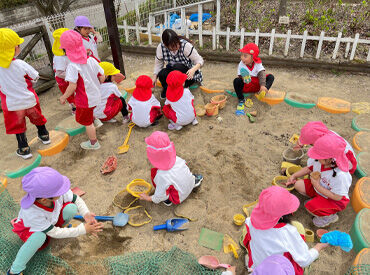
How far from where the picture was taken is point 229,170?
3596mm

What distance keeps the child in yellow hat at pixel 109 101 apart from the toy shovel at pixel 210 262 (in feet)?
8.85

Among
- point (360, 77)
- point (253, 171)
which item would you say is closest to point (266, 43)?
point (360, 77)

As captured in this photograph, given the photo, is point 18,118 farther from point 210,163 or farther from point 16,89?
point 210,163

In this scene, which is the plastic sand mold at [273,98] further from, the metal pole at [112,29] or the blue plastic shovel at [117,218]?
the blue plastic shovel at [117,218]

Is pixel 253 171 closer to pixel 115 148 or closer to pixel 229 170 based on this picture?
pixel 229 170

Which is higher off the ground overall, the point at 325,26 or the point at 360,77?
the point at 325,26

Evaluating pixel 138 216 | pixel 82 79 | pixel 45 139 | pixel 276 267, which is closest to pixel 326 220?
pixel 276 267

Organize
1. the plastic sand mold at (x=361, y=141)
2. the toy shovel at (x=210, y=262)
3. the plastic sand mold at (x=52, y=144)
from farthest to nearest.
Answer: the plastic sand mold at (x=52, y=144) → the plastic sand mold at (x=361, y=141) → the toy shovel at (x=210, y=262)

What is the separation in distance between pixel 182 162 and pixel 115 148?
1467mm

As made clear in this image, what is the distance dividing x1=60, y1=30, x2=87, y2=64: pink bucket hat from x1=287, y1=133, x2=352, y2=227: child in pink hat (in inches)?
111

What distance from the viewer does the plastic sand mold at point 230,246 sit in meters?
2.66

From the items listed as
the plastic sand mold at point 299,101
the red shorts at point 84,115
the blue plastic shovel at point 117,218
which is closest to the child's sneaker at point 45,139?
the red shorts at point 84,115

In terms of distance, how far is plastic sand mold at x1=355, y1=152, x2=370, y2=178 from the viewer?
326cm

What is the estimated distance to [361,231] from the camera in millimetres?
2605
